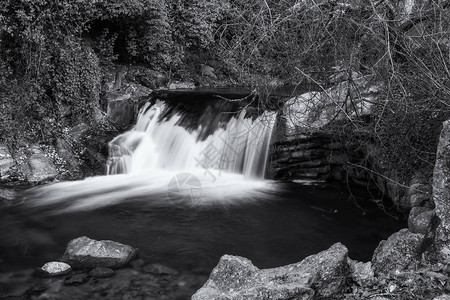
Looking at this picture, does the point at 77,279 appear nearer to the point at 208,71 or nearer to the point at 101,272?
the point at 101,272

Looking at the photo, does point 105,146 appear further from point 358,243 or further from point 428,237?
point 428,237

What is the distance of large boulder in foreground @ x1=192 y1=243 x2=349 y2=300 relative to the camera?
331cm

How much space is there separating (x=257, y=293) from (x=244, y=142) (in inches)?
237

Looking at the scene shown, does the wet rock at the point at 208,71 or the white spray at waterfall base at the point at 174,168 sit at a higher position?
the wet rock at the point at 208,71

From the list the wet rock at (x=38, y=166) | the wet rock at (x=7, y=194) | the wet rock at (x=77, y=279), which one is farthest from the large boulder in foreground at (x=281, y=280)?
the wet rock at (x=38, y=166)

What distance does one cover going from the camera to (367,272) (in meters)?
3.74

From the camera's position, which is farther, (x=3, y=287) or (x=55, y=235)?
(x=55, y=235)

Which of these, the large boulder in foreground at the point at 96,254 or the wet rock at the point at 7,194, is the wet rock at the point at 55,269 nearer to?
the large boulder in foreground at the point at 96,254

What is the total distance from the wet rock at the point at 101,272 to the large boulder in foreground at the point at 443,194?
342 centimetres

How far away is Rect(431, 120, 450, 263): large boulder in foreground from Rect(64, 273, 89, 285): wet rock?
142 inches

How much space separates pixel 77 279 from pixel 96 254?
0.38 m

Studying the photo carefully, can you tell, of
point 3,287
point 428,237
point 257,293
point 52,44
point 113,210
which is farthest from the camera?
point 52,44

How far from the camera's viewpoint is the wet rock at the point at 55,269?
513 cm

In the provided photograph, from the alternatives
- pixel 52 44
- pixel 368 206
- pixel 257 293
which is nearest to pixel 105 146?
pixel 52 44
